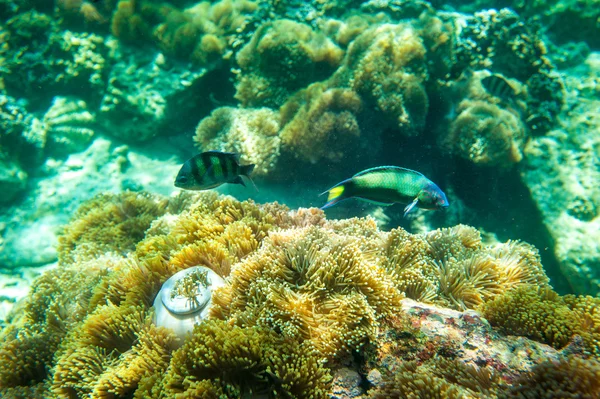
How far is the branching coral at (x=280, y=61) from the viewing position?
20.2 ft

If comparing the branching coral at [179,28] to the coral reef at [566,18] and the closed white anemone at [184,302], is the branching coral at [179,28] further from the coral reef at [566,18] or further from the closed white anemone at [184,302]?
the coral reef at [566,18]

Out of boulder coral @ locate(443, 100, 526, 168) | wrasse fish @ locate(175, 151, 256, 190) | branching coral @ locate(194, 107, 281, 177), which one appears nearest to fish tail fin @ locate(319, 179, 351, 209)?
wrasse fish @ locate(175, 151, 256, 190)

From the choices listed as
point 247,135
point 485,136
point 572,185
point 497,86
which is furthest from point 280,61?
point 572,185

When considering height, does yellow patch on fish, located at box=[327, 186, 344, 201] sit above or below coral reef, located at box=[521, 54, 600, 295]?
above

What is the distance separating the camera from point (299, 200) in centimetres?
596

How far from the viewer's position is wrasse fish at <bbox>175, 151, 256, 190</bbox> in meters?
3.01

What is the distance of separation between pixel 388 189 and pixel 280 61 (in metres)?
4.61

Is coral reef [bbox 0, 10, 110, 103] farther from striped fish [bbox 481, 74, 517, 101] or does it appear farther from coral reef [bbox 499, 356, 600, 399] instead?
coral reef [bbox 499, 356, 600, 399]

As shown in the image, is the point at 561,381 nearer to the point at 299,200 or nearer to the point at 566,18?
the point at 299,200

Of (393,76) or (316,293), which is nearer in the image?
(316,293)

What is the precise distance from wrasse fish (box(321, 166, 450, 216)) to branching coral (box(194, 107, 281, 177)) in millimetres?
3114

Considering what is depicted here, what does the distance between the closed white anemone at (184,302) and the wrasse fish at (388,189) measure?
1.15 metres

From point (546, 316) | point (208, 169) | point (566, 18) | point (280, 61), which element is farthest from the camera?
point (566, 18)

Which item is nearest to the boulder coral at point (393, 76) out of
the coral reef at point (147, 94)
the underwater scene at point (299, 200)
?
the underwater scene at point (299, 200)
